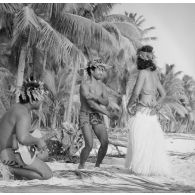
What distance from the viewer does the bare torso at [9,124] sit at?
170 inches

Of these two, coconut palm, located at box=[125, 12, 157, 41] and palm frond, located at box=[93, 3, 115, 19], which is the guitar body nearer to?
coconut palm, located at box=[125, 12, 157, 41]

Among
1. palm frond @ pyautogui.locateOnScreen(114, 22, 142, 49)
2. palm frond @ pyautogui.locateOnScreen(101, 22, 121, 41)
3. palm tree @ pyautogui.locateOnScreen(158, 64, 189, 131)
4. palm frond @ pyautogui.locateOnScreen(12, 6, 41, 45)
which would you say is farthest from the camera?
palm frond @ pyautogui.locateOnScreen(12, 6, 41, 45)

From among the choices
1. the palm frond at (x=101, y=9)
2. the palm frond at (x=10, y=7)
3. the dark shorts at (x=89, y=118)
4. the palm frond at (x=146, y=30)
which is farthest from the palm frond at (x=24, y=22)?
the dark shorts at (x=89, y=118)

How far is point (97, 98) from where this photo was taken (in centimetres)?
493

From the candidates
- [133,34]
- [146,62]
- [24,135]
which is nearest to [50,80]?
[133,34]

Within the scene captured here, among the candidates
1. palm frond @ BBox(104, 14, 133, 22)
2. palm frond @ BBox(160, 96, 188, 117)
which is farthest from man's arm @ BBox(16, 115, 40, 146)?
palm frond @ BBox(160, 96, 188, 117)

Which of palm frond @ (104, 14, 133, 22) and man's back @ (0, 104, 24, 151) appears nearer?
man's back @ (0, 104, 24, 151)

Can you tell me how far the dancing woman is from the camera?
4.75 meters

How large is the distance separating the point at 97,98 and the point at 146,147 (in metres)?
0.74

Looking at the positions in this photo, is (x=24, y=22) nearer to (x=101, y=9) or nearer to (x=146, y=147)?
(x=101, y=9)

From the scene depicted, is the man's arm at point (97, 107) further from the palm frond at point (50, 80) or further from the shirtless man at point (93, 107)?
the palm frond at point (50, 80)

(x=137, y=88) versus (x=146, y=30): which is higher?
(x=146, y=30)

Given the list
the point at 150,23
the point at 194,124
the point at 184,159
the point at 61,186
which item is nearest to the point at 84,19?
the point at 150,23

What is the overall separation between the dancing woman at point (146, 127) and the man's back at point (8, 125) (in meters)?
1.24
